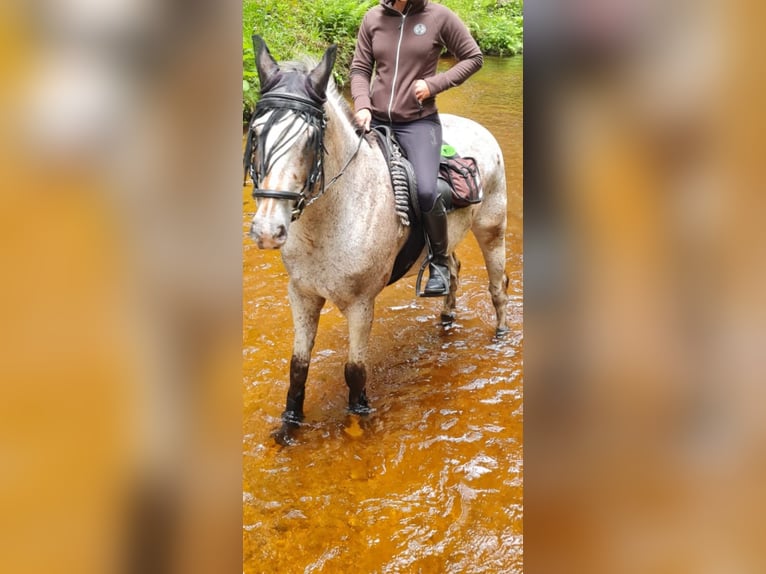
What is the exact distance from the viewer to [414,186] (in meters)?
3.83

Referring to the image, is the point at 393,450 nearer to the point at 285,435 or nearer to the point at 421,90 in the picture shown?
the point at 285,435

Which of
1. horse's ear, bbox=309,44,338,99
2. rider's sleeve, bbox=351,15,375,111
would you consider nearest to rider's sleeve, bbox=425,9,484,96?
rider's sleeve, bbox=351,15,375,111

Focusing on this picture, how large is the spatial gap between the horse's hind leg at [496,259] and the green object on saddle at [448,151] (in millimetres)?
867

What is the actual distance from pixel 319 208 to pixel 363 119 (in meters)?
0.74

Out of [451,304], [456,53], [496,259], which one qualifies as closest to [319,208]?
[456,53]

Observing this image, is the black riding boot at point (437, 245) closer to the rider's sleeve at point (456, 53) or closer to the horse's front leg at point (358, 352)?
the horse's front leg at point (358, 352)

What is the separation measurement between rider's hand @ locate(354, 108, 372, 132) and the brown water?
6.65 feet

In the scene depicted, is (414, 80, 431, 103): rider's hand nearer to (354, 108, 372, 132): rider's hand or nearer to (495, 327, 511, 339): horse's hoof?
(354, 108, 372, 132): rider's hand

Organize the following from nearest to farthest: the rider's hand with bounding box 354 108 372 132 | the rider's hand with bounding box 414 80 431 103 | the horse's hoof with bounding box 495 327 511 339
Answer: the rider's hand with bounding box 354 108 372 132, the rider's hand with bounding box 414 80 431 103, the horse's hoof with bounding box 495 327 511 339

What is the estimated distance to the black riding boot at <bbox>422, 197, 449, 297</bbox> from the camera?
12.7 feet

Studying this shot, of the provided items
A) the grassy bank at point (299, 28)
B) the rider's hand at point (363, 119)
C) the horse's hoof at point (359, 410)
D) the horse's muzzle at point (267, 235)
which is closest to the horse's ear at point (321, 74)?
the rider's hand at point (363, 119)
